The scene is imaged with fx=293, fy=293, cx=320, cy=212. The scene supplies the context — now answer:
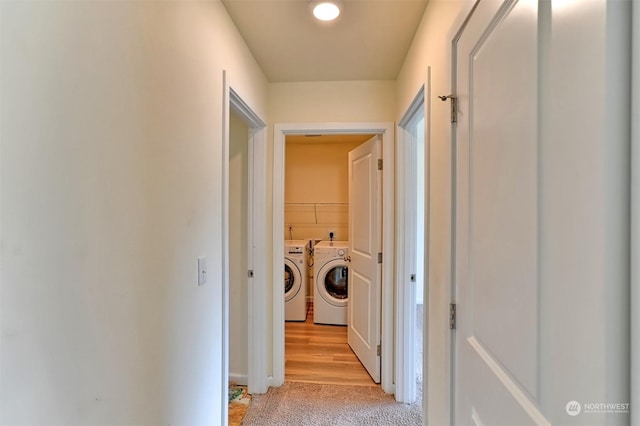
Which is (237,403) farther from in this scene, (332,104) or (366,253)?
(332,104)

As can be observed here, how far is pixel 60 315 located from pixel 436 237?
1.34m

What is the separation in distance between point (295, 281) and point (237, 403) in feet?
5.69

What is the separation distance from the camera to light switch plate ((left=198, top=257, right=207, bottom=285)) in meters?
1.31

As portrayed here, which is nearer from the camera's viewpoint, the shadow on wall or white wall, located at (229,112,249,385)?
white wall, located at (229,112,249,385)

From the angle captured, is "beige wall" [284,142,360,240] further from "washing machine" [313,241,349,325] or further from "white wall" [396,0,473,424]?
"white wall" [396,0,473,424]

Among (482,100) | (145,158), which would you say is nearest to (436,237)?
(482,100)

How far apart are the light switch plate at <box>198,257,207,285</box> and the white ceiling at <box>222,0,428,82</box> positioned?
1.30 metres

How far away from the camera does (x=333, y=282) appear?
3766 millimetres

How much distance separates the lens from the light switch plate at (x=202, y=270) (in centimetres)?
131

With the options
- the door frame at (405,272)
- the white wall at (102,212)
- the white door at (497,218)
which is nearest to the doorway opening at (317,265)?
the door frame at (405,272)

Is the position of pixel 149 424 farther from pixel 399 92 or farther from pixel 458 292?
pixel 399 92

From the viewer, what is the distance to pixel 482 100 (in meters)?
0.88

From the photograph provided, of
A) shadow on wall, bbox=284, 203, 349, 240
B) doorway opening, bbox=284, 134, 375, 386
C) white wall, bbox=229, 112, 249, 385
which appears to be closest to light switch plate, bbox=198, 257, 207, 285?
white wall, bbox=229, 112, 249, 385

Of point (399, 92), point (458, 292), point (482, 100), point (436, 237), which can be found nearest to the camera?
point (482, 100)
